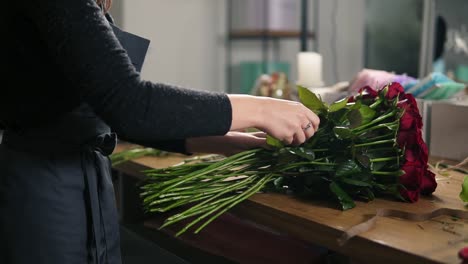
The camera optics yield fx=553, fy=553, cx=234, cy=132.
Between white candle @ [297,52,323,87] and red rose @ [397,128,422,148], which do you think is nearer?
red rose @ [397,128,422,148]

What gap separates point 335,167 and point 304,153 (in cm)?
5

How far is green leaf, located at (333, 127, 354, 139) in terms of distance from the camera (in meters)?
0.81

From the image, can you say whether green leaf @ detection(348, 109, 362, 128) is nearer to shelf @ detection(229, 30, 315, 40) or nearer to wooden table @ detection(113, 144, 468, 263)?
wooden table @ detection(113, 144, 468, 263)

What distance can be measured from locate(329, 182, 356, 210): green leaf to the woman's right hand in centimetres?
9

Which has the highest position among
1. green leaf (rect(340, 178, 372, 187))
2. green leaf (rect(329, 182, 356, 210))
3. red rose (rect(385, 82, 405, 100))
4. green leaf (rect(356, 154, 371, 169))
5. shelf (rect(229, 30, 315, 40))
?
shelf (rect(229, 30, 315, 40))

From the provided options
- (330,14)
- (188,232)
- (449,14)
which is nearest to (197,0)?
(330,14)

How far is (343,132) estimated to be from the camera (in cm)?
82

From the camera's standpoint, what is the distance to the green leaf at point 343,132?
2.67 feet

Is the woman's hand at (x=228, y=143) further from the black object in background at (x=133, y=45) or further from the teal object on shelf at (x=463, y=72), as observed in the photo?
the teal object on shelf at (x=463, y=72)

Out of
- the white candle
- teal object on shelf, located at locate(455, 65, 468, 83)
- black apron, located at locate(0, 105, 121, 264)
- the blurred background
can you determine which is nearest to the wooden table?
black apron, located at locate(0, 105, 121, 264)

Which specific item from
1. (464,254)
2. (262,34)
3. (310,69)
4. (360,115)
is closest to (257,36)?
(262,34)

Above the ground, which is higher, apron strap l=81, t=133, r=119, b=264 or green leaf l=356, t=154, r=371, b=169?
green leaf l=356, t=154, r=371, b=169

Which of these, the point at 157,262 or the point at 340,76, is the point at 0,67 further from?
the point at 340,76

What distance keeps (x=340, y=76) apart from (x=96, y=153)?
286cm
